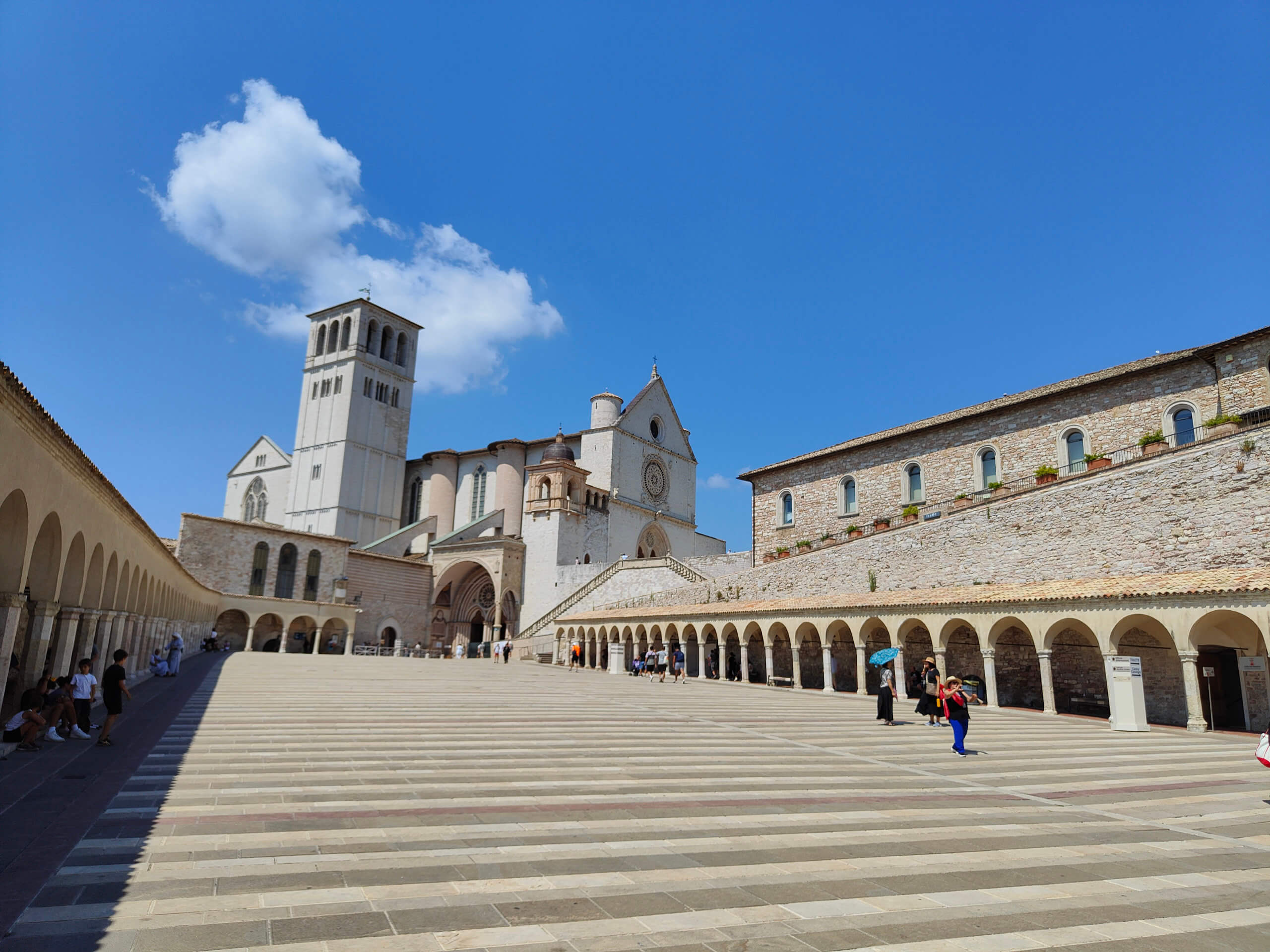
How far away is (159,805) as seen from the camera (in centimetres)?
728

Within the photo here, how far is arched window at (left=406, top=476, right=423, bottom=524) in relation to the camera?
204 feet

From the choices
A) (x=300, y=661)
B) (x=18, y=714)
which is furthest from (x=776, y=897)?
(x=300, y=661)

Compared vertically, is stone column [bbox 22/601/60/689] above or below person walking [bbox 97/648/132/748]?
above

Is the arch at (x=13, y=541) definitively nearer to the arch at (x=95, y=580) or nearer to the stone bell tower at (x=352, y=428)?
the arch at (x=95, y=580)

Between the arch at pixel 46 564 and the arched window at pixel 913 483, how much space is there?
27.0 metres

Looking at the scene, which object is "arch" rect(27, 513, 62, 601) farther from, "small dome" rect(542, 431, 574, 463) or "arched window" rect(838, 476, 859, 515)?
"small dome" rect(542, 431, 574, 463)

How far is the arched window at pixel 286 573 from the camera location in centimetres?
4597

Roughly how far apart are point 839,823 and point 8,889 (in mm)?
6274

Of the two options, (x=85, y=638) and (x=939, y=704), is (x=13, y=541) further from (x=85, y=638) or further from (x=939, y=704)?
(x=939, y=704)

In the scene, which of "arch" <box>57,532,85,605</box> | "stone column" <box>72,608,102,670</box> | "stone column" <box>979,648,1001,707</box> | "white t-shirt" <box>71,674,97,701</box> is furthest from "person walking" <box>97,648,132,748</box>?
"stone column" <box>979,648,1001,707</box>

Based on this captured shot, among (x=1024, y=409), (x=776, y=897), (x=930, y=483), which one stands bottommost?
(x=776, y=897)

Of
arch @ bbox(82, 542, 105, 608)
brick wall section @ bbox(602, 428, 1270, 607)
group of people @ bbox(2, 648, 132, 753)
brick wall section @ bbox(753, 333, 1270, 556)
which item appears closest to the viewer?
group of people @ bbox(2, 648, 132, 753)

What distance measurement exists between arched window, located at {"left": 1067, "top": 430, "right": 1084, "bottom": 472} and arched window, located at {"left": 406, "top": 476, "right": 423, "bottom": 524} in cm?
4657

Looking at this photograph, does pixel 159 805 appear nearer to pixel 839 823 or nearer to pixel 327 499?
pixel 839 823
